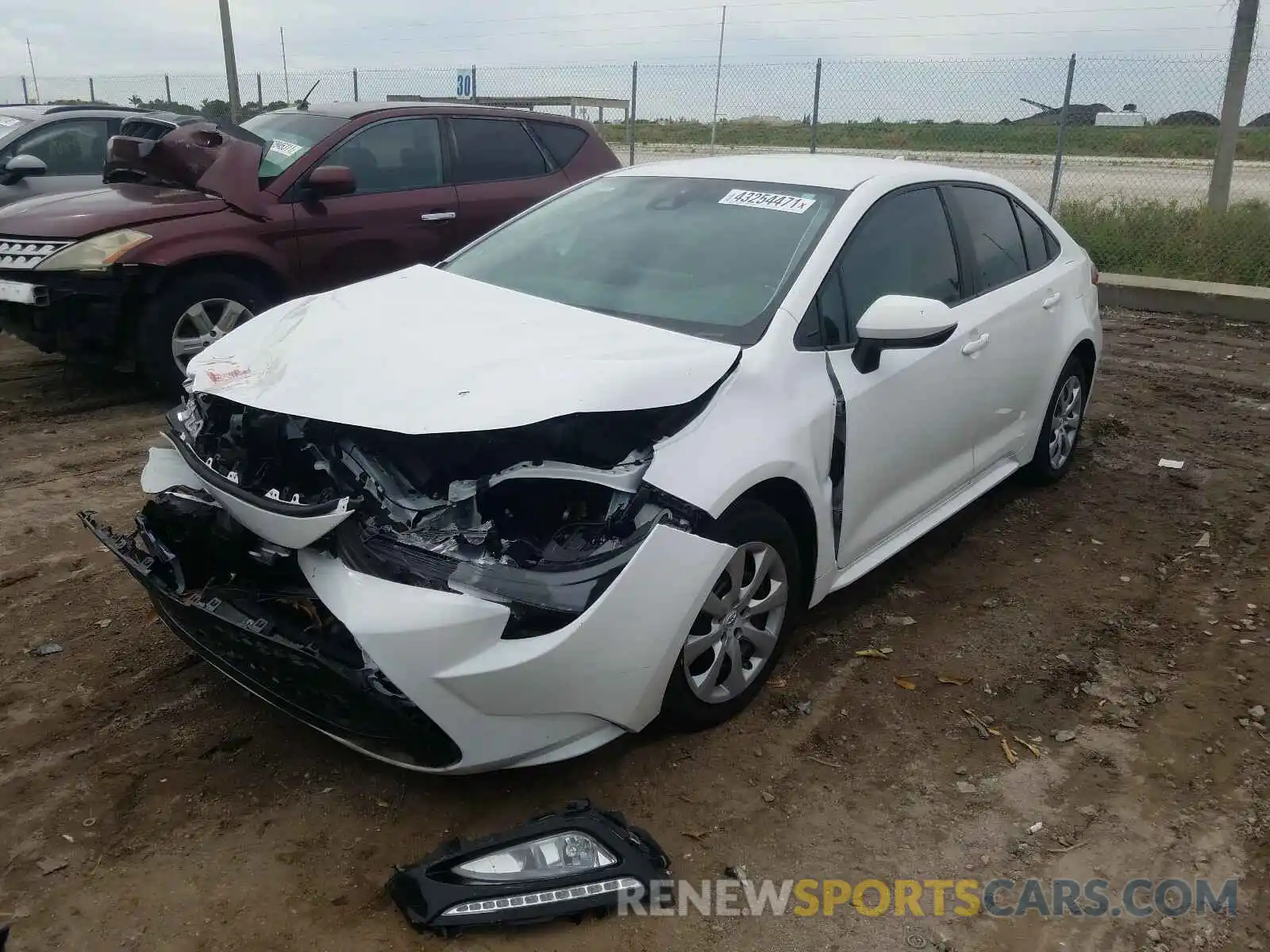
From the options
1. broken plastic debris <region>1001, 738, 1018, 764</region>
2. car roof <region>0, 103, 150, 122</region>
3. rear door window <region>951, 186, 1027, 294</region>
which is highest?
car roof <region>0, 103, 150, 122</region>

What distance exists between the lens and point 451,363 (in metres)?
2.96

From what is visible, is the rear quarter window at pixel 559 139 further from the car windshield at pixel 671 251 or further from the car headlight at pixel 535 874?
the car headlight at pixel 535 874

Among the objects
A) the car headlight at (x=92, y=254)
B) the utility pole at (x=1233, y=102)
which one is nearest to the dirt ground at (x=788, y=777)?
the car headlight at (x=92, y=254)

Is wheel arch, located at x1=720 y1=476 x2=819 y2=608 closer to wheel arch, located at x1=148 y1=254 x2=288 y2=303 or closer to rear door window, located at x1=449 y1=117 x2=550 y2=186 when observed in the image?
wheel arch, located at x1=148 y1=254 x2=288 y2=303

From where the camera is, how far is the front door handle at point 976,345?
162 inches

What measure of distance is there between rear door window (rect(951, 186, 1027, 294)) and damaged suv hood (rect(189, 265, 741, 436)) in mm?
1822

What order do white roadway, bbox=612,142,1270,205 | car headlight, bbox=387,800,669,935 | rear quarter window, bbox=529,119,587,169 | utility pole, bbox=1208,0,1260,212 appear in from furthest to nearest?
white roadway, bbox=612,142,1270,205 → utility pole, bbox=1208,0,1260,212 → rear quarter window, bbox=529,119,587,169 → car headlight, bbox=387,800,669,935

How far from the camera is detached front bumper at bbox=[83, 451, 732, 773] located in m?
2.53

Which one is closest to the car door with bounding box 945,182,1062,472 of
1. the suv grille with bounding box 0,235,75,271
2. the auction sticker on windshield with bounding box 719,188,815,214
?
the auction sticker on windshield with bounding box 719,188,815,214

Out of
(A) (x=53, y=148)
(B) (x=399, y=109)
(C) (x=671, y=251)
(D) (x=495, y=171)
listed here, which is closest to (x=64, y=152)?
(A) (x=53, y=148)

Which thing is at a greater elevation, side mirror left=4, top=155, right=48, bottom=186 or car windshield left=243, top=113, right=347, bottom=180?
Result: car windshield left=243, top=113, right=347, bottom=180

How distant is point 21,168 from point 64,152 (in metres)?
0.85

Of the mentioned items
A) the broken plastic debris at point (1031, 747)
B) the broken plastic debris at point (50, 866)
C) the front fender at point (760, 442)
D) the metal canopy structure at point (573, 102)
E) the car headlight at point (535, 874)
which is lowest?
the broken plastic debris at point (1031, 747)

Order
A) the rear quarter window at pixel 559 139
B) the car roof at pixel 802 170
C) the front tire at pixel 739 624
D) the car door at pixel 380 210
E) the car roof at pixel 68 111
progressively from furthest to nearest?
1. the car roof at pixel 68 111
2. the rear quarter window at pixel 559 139
3. the car door at pixel 380 210
4. the car roof at pixel 802 170
5. the front tire at pixel 739 624
